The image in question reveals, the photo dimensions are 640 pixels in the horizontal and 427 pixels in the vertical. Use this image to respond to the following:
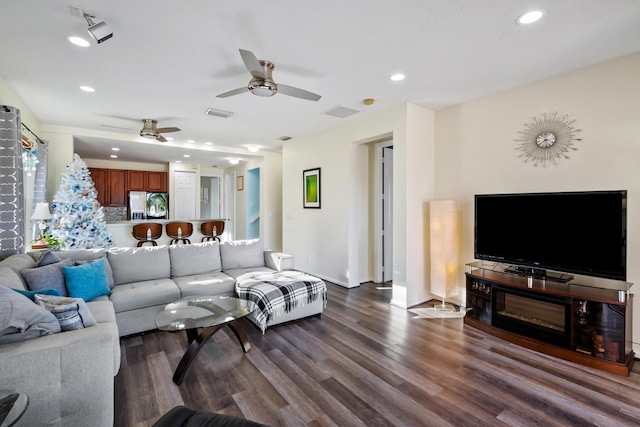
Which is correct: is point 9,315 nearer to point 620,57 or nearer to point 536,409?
point 536,409

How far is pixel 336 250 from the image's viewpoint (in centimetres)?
502

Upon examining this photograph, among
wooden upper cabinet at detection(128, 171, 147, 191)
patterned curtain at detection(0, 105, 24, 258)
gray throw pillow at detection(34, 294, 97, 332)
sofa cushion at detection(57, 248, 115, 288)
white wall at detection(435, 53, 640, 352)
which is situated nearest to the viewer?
gray throw pillow at detection(34, 294, 97, 332)

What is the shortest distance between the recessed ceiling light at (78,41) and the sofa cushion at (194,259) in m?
2.30

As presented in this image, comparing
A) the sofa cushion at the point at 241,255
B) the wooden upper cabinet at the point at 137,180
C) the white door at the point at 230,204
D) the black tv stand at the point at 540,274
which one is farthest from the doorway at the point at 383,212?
the wooden upper cabinet at the point at 137,180

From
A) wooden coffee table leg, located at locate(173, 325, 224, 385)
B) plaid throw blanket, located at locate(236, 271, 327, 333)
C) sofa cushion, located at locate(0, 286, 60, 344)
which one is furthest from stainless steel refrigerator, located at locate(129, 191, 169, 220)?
sofa cushion, located at locate(0, 286, 60, 344)

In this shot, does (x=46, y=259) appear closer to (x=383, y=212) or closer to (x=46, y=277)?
(x=46, y=277)

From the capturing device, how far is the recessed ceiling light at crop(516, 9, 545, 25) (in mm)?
2027

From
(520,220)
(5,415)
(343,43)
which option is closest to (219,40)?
(343,43)

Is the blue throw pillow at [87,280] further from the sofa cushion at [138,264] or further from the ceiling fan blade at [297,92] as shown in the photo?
the ceiling fan blade at [297,92]

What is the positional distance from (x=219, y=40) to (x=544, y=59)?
2.82 meters

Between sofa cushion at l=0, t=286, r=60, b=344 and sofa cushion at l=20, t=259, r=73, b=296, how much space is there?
1.01 metres

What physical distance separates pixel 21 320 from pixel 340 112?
12.5 ft

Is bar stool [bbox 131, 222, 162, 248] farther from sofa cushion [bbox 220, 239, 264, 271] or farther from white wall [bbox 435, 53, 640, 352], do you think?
white wall [bbox 435, 53, 640, 352]

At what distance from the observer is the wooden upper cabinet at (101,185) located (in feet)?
25.7
